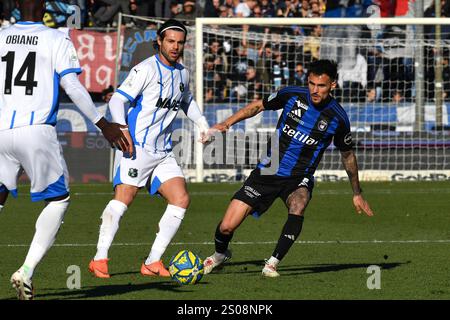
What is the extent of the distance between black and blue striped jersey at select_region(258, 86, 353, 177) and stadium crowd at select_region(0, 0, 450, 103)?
1308cm

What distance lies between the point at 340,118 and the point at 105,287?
112 inches

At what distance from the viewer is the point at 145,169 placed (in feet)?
32.6

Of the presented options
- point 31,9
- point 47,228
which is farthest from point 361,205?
point 31,9

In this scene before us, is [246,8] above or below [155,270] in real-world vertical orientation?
above

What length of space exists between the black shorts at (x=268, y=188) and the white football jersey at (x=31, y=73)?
9.49 ft

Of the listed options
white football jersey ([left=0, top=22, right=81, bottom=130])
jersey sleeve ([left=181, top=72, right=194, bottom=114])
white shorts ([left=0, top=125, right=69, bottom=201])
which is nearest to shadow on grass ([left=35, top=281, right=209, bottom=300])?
white shorts ([left=0, top=125, right=69, bottom=201])

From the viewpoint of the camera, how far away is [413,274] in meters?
9.72

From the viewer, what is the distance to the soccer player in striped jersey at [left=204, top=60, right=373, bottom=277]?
32.7 feet

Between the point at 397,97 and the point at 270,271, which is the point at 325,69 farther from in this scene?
the point at 397,97

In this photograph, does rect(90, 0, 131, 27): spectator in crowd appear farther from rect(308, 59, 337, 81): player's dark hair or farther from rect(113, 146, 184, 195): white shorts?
rect(308, 59, 337, 81): player's dark hair

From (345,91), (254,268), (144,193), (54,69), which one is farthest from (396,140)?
(54,69)

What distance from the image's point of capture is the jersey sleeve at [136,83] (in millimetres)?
9805

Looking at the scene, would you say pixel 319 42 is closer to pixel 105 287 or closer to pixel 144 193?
pixel 144 193

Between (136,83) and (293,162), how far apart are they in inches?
66.4
